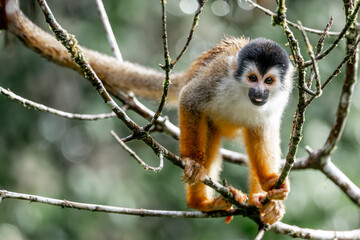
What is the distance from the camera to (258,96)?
346 cm

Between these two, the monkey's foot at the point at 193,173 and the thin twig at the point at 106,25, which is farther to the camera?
the thin twig at the point at 106,25

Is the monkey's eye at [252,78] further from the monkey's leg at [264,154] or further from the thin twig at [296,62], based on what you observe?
the thin twig at [296,62]

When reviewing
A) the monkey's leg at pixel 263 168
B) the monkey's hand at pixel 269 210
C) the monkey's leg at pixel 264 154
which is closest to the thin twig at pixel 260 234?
the monkey's hand at pixel 269 210

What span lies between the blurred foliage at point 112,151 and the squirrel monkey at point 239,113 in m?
2.12

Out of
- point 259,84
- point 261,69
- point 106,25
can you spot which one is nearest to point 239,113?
point 259,84

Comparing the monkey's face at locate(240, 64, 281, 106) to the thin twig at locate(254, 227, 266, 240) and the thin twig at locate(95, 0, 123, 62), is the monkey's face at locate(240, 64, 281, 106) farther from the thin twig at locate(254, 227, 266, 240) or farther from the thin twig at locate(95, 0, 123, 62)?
the thin twig at locate(95, 0, 123, 62)

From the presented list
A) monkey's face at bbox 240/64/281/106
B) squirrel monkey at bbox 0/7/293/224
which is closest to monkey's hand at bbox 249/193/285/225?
squirrel monkey at bbox 0/7/293/224

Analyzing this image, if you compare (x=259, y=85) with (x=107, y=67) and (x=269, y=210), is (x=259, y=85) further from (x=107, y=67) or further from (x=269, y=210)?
(x=107, y=67)

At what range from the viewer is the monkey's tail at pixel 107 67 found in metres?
3.79

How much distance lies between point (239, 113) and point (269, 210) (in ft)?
2.95

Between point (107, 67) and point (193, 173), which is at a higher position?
point (107, 67)

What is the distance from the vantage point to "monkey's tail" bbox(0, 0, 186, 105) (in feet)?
12.5

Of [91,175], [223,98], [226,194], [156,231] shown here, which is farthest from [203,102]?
[156,231]

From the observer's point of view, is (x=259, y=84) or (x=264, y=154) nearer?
(x=259, y=84)
